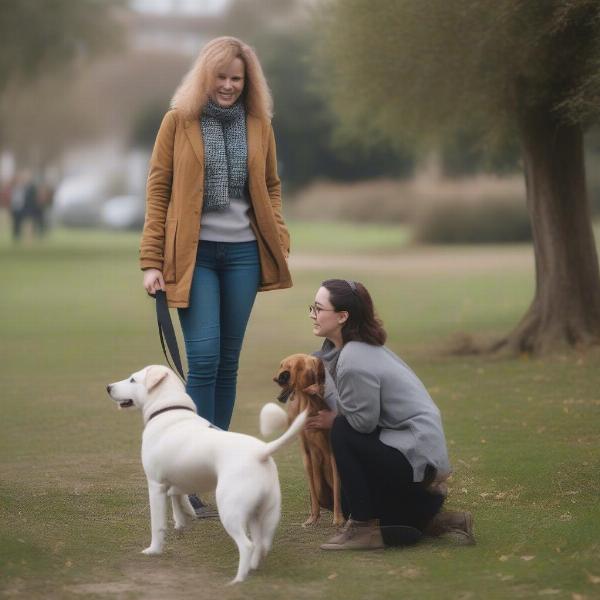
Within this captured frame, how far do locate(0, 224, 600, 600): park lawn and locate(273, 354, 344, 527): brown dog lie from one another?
0.13 meters

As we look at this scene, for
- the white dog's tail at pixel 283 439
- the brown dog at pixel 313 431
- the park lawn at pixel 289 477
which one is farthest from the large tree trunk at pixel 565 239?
the white dog's tail at pixel 283 439

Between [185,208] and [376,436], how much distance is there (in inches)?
63.5

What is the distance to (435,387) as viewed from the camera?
12.2m

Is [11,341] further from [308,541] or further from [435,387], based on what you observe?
[308,541]

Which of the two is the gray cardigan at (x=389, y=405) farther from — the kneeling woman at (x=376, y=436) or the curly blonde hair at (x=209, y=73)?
the curly blonde hair at (x=209, y=73)

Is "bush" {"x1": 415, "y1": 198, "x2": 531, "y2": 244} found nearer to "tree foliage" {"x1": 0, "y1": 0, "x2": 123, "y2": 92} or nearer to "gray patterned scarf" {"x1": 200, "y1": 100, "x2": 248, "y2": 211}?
"tree foliage" {"x1": 0, "y1": 0, "x2": 123, "y2": 92}

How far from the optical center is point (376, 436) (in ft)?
20.4

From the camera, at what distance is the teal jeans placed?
6.98 meters

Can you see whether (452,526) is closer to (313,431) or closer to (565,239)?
(313,431)

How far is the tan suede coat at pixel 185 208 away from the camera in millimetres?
6934

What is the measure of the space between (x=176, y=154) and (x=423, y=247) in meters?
31.0

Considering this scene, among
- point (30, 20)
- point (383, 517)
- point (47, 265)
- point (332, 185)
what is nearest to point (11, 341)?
point (383, 517)

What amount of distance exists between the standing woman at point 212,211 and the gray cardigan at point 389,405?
1.00m

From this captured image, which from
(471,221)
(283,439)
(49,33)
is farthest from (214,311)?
(471,221)
